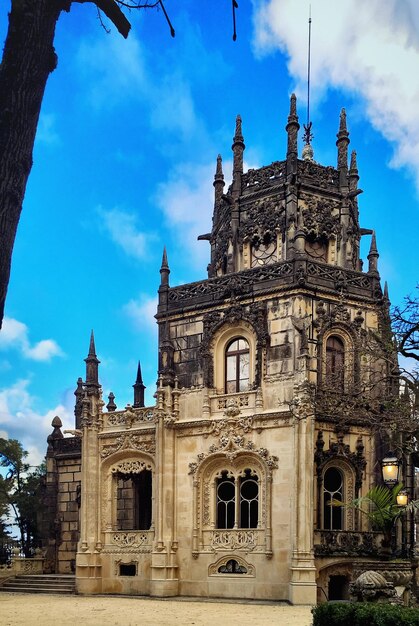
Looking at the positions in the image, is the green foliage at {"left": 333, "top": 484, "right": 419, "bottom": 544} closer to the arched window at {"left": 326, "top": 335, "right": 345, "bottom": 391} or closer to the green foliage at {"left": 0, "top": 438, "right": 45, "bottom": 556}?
the arched window at {"left": 326, "top": 335, "right": 345, "bottom": 391}

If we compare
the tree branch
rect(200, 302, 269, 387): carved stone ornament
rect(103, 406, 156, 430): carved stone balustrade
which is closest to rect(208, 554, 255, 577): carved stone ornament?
rect(103, 406, 156, 430): carved stone balustrade

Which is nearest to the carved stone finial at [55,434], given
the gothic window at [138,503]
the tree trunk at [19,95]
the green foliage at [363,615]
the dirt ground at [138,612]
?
the gothic window at [138,503]

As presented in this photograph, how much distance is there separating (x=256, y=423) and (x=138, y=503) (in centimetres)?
830

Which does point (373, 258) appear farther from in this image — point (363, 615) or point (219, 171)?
point (363, 615)

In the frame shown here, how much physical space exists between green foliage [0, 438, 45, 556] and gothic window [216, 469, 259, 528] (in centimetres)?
1937

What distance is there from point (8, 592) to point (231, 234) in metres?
16.8

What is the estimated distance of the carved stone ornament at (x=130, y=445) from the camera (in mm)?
30656

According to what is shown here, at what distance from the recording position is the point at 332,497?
28.3 meters

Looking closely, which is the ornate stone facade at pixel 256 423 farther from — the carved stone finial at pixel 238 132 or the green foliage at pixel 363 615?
the green foliage at pixel 363 615

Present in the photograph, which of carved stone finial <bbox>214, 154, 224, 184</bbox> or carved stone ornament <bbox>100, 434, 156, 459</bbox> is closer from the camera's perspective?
carved stone ornament <bbox>100, 434, 156, 459</bbox>

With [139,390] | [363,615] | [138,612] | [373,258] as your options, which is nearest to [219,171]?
[373,258]

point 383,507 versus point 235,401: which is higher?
point 235,401

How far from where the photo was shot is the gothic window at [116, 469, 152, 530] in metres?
33.8

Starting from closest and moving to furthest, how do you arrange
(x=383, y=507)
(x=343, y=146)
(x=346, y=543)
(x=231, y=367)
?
(x=383, y=507)
(x=346, y=543)
(x=231, y=367)
(x=343, y=146)
